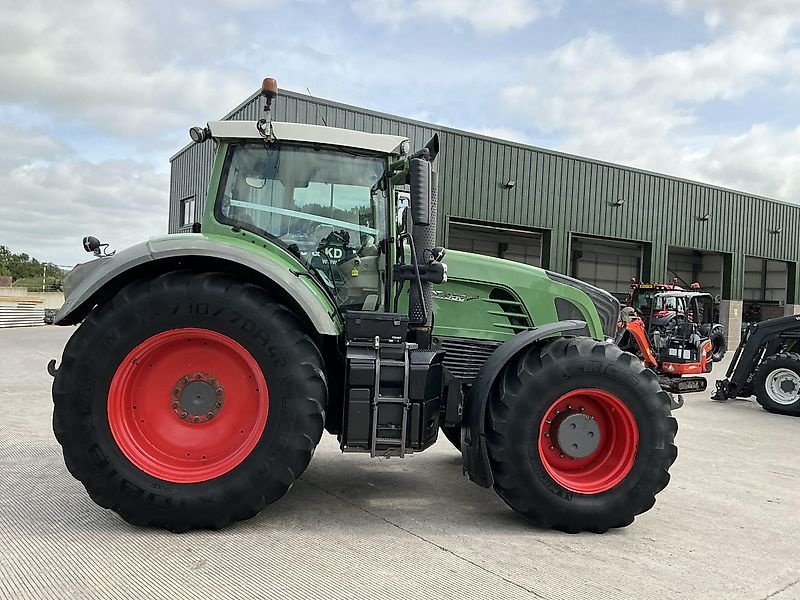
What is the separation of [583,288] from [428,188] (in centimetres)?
177

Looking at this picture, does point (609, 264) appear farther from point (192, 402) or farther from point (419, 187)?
point (192, 402)

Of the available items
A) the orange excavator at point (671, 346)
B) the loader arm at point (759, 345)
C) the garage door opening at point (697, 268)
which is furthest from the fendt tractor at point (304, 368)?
the garage door opening at point (697, 268)

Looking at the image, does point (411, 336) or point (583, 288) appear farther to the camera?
point (583, 288)

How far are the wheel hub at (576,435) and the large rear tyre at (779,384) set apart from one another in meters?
7.62

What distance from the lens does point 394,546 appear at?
366cm

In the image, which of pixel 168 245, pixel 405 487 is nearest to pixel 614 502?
pixel 405 487

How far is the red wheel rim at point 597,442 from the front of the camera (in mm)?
4105

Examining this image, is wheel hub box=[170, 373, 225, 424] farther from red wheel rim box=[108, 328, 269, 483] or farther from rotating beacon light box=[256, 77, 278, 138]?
rotating beacon light box=[256, 77, 278, 138]

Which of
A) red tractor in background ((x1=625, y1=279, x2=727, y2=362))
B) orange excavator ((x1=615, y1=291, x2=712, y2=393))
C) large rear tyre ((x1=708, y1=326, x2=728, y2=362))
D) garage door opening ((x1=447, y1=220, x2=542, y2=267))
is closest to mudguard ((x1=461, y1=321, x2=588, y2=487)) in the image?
orange excavator ((x1=615, y1=291, x2=712, y2=393))

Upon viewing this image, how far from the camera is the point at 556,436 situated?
419cm

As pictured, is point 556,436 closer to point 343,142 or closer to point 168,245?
point 343,142

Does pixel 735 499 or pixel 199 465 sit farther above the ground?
pixel 199 465

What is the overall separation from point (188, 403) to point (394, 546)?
4.99ft

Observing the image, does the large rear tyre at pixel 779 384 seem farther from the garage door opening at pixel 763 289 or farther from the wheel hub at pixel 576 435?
the garage door opening at pixel 763 289
